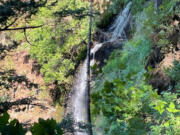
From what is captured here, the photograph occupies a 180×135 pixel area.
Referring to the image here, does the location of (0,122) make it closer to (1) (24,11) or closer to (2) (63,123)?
(2) (63,123)

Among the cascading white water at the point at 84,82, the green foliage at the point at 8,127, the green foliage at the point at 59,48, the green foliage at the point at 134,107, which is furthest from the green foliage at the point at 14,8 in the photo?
the cascading white water at the point at 84,82

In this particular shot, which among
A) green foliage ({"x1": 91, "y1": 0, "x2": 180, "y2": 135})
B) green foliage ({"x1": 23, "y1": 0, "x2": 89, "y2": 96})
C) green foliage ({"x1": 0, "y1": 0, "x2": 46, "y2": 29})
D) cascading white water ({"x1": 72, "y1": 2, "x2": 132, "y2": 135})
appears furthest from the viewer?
green foliage ({"x1": 23, "y1": 0, "x2": 89, "y2": 96})

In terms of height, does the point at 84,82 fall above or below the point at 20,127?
above

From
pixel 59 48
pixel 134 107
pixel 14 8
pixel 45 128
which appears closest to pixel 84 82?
pixel 59 48

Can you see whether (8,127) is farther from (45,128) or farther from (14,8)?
(14,8)

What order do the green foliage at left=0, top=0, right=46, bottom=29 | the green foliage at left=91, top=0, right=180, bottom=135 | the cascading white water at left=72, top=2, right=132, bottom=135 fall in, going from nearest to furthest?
the green foliage at left=91, top=0, right=180, bottom=135 → the green foliage at left=0, top=0, right=46, bottom=29 → the cascading white water at left=72, top=2, right=132, bottom=135

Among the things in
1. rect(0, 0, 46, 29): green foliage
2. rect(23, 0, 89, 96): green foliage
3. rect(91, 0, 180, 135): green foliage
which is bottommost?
rect(91, 0, 180, 135): green foliage

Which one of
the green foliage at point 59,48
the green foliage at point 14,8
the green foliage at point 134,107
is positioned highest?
the green foliage at point 59,48

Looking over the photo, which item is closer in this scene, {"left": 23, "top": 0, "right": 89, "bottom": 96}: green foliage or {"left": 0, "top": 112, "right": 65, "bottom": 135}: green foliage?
{"left": 0, "top": 112, "right": 65, "bottom": 135}: green foliage

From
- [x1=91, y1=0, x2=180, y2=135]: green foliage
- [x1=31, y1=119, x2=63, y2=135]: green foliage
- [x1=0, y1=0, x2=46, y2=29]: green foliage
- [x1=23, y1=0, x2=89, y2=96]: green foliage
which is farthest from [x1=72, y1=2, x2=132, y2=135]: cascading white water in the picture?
[x1=31, y1=119, x2=63, y2=135]: green foliage

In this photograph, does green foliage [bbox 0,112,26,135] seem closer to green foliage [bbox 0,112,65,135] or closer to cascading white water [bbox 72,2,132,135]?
green foliage [bbox 0,112,65,135]

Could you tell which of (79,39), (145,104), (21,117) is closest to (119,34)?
(79,39)

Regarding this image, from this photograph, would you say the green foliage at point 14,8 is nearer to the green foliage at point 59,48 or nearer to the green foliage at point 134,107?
the green foliage at point 134,107

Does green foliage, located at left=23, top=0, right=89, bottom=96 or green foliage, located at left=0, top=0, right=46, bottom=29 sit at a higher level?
green foliage, located at left=23, top=0, right=89, bottom=96
